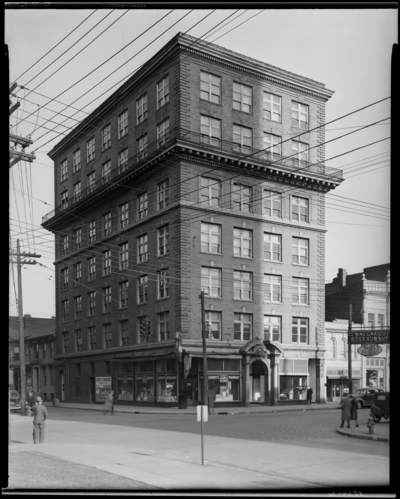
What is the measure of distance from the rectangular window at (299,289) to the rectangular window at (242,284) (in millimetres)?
1184

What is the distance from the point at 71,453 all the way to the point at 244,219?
7.98m

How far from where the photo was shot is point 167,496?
416 inches

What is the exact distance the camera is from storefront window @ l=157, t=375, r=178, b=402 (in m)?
19.4

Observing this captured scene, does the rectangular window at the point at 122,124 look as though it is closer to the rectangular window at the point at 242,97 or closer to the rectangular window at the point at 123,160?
the rectangular window at the point at 123,160

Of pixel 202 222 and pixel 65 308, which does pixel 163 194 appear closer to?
pixel 202 222

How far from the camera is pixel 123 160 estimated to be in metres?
17.1

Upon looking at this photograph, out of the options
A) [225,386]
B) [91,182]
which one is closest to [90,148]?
[91,182]

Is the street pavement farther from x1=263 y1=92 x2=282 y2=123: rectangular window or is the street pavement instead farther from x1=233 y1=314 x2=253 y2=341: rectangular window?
x1=263 y1=92 x2=282 y2=123: rectangular window

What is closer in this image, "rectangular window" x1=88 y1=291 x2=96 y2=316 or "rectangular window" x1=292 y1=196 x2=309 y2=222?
"rectangular window" x1=292 y1=196 x2=309 y2=222

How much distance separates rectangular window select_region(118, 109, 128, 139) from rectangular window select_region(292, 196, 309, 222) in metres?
4.90

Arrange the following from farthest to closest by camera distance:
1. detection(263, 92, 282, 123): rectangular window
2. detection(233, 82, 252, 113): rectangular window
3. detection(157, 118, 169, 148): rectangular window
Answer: detection(157, 118, 169, 148): rectangular window < detection(263, 92, 282, 123): rectangular window < detection(233, 82, 252, 113): rectangular window

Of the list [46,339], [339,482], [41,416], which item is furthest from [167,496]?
[46,339]

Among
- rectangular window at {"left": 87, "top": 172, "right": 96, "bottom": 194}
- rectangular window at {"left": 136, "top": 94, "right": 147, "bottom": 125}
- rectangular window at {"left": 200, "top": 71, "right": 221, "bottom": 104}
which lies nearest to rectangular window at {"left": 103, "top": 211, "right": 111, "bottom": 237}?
rectangular window at {"left": 87, "top": 172, "right": 96, "bottom": 194}

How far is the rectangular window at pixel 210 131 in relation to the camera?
16.3m
